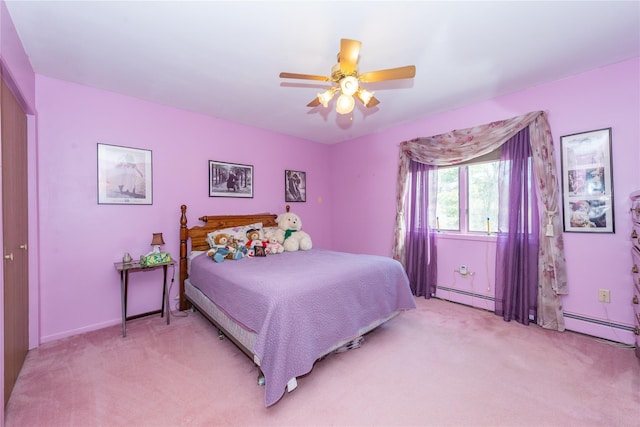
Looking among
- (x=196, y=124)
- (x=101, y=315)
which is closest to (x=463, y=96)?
(x=196, y=124)

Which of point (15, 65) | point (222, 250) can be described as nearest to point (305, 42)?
point (15, 65)

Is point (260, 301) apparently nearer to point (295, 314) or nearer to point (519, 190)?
point (295, 314)

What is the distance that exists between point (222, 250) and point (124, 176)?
1.37 meters

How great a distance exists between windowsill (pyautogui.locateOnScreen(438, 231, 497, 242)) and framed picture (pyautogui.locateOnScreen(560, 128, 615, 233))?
712 millimetres

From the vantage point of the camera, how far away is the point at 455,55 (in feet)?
7.45

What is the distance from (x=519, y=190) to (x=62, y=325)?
5030 millimetres

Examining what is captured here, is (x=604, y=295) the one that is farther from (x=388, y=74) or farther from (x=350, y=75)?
(x=350, y=75)

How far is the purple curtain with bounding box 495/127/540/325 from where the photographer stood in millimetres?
2848

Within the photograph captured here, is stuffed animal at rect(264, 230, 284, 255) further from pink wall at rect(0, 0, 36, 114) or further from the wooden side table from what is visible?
pink wall at rect(0, 0, 36, 114)

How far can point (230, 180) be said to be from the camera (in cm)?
383

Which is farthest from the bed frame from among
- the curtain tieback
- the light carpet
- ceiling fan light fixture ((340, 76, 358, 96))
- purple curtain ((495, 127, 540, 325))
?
the curtain tieback

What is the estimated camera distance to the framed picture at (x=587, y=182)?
2.46 meters

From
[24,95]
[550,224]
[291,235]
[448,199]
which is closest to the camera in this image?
[24,95]

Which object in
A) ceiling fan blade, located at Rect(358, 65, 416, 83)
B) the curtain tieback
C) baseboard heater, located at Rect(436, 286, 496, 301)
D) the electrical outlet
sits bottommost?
baseboard heater, located at Rect(436, 286, 496, 301)
